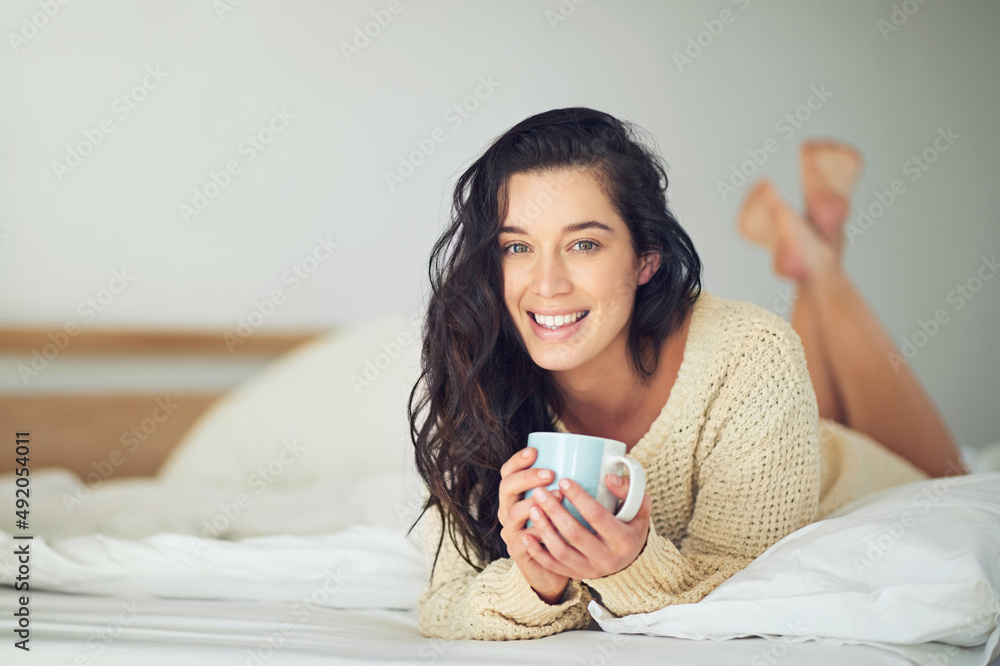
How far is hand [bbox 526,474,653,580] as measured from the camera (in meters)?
0.73

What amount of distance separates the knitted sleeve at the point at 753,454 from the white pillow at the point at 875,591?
0.08m

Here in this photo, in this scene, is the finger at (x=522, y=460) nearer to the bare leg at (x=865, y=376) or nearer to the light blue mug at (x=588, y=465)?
the light blue mug at (x=588, y=465)

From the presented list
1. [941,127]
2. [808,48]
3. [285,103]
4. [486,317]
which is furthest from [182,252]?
[941,127]

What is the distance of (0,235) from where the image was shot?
6.00ft

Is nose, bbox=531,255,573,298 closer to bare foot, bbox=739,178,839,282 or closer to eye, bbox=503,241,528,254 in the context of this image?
eye, bbox=503,241,528,254

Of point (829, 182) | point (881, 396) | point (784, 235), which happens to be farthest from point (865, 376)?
point (829, 182)

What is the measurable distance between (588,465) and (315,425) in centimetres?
113

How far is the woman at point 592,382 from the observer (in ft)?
2.93

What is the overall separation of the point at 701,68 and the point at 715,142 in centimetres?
22

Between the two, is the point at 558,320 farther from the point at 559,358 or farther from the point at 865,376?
the point at 865,376

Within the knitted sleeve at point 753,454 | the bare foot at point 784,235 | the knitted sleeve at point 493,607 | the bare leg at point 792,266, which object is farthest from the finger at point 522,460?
the bare foot at point 784,235

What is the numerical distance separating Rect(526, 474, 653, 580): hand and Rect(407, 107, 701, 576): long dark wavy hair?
217 mm

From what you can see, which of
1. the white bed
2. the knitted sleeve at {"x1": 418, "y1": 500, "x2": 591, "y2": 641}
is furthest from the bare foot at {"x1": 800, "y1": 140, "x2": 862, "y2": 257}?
the knitted sleeve at {"x1": 418, "y1": 500, "x2": 591, "y2": 641}

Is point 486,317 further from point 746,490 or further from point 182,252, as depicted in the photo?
point 182,252
